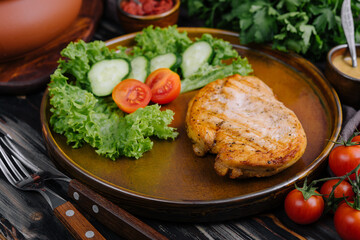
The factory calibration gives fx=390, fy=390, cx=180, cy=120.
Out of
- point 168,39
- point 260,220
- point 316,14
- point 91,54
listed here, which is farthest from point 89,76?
point 316,14

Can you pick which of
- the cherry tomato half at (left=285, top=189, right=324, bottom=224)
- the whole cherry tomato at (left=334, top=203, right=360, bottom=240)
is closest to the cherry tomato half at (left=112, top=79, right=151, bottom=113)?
the cherry tomato half at (left=285, top=189, right=324, bottom=224)

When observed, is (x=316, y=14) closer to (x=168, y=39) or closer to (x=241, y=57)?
(x=241, y=57)

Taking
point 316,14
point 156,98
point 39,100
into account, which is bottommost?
point 39,100

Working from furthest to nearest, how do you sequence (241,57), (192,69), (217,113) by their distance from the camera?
(241,57), (192,69), (217,113)

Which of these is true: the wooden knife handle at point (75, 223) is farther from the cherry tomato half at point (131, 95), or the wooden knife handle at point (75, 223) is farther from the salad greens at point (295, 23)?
the salad greens at point (295, 23)

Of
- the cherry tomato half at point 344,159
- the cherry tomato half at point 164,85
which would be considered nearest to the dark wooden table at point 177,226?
the cherry tomato half at point 344,159

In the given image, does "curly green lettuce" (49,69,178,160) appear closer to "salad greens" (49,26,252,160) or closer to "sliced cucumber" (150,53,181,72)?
"salad greens" (49,26,252,160)

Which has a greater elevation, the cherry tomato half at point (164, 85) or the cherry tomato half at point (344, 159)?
the cherry tomato half at point (344, 159)
